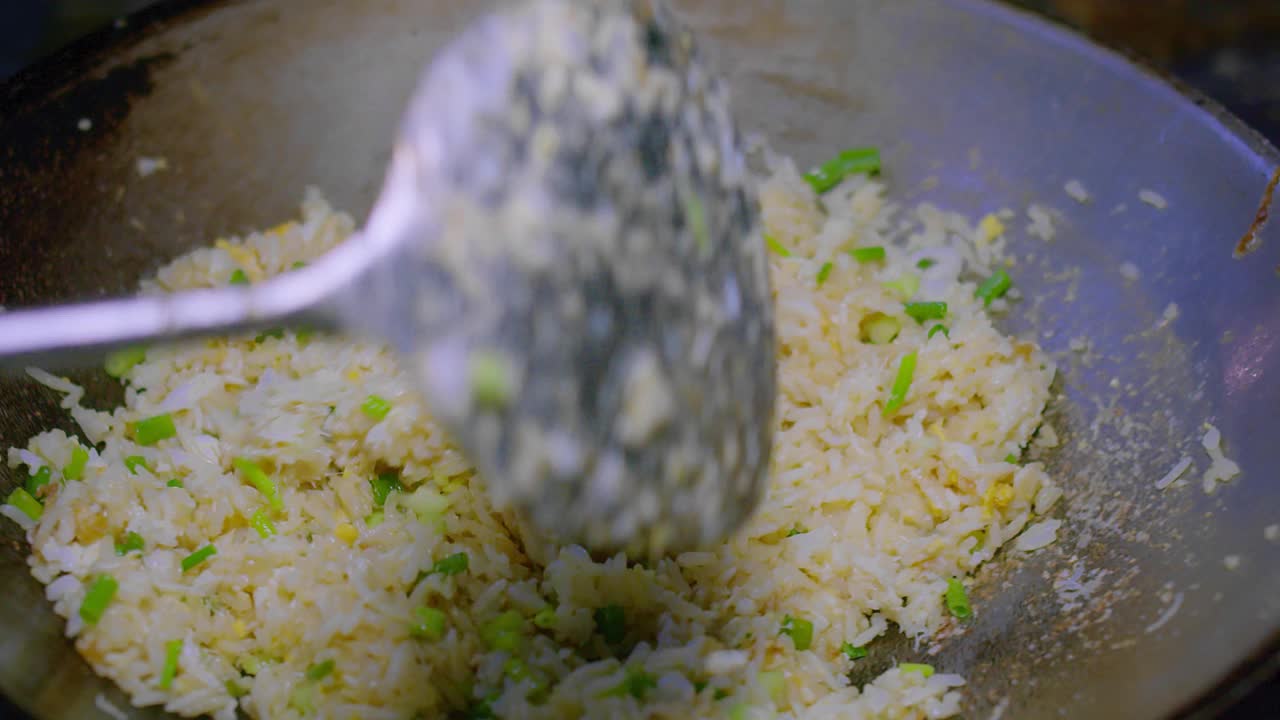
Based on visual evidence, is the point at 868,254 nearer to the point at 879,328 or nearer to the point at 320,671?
the point at 879,328

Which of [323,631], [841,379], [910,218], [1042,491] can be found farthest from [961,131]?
[323,631]

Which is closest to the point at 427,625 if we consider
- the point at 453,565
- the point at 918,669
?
the point at 453,565

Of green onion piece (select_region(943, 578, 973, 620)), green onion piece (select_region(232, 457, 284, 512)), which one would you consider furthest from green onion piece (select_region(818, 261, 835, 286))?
green onion piece (select_region(232, 457, 284, 512))

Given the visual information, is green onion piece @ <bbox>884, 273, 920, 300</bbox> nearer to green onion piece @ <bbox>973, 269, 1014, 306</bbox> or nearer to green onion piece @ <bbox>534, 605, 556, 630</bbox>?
green onion piece @ <bbox>973, 269, 1014, 306</bbox>

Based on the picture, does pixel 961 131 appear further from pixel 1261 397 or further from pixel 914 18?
pixel 1261 397

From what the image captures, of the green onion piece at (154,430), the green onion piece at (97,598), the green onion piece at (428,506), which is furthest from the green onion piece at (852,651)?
the green onion piece at (154,430)

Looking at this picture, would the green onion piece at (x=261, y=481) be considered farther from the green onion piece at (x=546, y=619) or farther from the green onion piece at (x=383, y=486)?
the green onion piece at (x=546, y=619)
